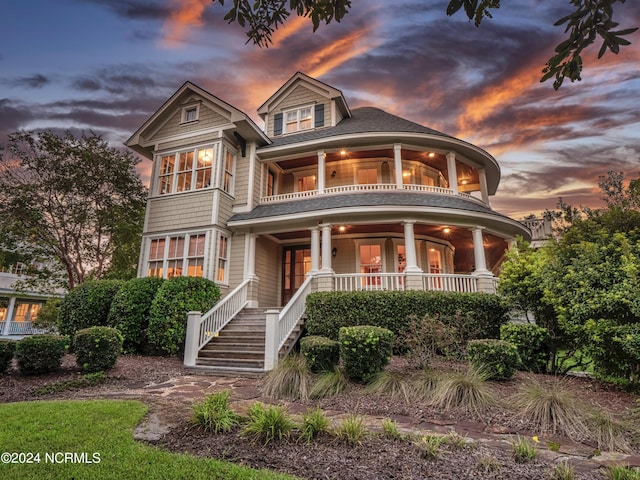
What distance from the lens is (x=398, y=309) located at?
9281 mm

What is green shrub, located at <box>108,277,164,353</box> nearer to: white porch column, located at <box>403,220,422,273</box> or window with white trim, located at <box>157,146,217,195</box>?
window with white trim, located at <box>157,146,217,195</box>

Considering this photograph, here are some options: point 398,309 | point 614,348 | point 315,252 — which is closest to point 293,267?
point 315,252

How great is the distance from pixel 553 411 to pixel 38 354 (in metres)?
9.22

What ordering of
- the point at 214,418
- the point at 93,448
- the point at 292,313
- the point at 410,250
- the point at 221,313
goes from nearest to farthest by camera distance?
1. the point at 93,448
2. the point at 214,418
3. the point at 292,313
4. the point at 221,313
5. the point at 410,250

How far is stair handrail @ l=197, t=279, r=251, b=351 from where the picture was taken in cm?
902

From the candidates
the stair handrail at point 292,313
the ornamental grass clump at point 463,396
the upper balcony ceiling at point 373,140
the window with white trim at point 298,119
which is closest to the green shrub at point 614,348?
the ornamental grass clump at point 463,396

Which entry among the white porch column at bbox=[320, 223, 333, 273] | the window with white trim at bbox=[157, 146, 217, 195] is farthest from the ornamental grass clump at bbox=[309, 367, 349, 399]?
the window with white trim at bbox=[157, 146, 217, 195]

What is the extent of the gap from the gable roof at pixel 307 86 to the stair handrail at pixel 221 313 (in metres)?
8.74

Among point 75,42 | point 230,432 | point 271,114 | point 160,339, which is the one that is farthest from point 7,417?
point 271,114

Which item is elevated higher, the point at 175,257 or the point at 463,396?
the point at 175,257

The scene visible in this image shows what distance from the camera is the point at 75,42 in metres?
10.4

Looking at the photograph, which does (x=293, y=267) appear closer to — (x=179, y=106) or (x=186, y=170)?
(x=186, y=170)

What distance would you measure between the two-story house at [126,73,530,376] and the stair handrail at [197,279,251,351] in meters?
0.06

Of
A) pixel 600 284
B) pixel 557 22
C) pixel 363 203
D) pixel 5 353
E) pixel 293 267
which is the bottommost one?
pixel 5 353
